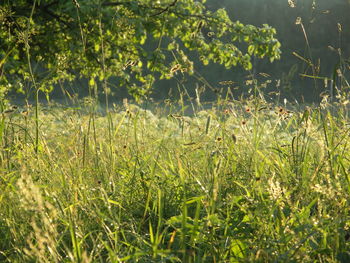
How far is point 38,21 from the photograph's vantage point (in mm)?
7578

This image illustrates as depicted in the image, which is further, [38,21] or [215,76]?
[215,76]

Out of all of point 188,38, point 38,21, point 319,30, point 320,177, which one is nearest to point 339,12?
point 319,30

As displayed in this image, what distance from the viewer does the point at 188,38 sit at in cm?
902

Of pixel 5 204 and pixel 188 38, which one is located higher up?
pixel 188 38

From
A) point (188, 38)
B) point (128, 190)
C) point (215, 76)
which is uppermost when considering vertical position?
point (188, 38)

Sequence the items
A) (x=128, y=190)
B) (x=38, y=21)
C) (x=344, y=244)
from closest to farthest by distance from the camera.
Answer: (x=344, y=244) → (x=128, y=190) → (x=38, y=21)

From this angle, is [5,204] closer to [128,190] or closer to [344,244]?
[128,190]

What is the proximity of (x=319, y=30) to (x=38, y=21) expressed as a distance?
28323 mm

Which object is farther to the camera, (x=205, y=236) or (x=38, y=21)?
(x=38, y=21)

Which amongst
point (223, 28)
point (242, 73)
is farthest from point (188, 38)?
point (242, 73)

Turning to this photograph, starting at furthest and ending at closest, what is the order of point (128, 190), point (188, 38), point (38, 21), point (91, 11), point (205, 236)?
point (188, 38) < point (38, 21) < point (91, 11) < point (128, 190) < point (205, 236)

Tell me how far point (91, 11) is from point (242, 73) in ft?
91.7

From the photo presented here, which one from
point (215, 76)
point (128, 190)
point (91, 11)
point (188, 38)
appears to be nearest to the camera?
point (128, 190)

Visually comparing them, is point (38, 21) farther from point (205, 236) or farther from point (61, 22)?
point (205, 236)
